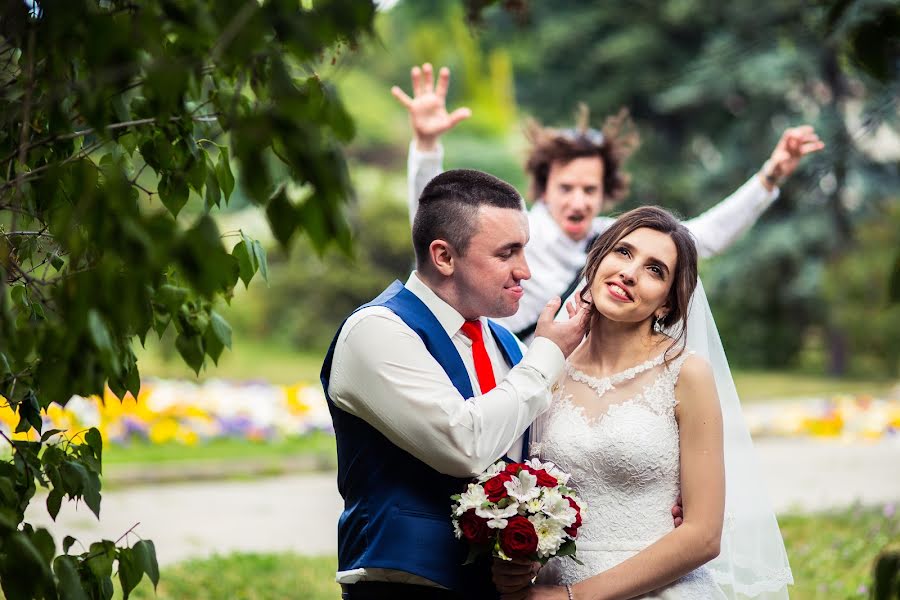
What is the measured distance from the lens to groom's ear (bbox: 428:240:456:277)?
125 inches

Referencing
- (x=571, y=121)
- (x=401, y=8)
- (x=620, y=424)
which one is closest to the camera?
(x=620, y=424)

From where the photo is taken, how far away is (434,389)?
9.53 ft

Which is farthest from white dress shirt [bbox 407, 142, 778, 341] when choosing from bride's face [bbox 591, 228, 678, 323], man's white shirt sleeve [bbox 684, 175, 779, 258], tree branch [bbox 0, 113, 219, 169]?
tree branch [bbox 0, 113, 219, 169]

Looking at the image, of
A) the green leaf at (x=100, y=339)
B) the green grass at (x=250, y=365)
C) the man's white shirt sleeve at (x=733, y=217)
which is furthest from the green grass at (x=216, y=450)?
the green leaf at (x=100, y=339)

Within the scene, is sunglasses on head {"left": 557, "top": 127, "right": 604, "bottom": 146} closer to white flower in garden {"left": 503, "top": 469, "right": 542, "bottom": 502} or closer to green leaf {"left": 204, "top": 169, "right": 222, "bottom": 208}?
white flower in garden {"left": 503, "top": 469, "right": 542, "bottom": 502}

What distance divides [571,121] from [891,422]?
1250 cm

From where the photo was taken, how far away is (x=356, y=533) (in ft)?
10.1

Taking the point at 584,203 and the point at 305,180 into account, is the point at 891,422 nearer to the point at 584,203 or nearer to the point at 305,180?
the point at 584,203

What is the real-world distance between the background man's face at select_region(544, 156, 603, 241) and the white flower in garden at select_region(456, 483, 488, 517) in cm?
242

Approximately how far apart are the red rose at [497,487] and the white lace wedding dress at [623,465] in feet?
1.55

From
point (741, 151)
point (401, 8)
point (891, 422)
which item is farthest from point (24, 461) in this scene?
point (401, 8)

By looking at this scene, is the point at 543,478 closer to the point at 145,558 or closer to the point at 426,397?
the point at 426,397

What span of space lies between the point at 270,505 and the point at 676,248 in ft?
20.1

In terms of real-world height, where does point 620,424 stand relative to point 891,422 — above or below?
below
